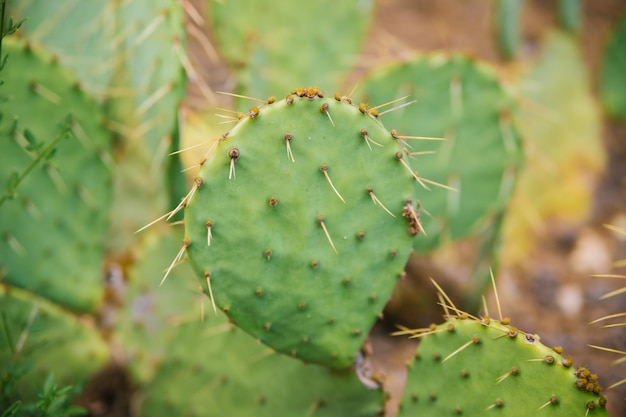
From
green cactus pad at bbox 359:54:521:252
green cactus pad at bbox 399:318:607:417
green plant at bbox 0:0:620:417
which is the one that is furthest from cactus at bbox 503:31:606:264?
green cactus pad at bbox 399:318:607:417

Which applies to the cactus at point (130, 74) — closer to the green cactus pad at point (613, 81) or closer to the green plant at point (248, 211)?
the green plant at point (248, 211)

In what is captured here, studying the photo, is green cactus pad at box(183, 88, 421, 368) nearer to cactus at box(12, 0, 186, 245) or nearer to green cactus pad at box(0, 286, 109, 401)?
cactus at box(12, 0, 186, 245)

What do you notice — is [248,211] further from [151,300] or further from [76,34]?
[76,34]

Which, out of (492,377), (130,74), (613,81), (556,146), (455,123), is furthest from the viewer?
(613,81)

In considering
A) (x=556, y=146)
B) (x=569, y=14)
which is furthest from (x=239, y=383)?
(x=569, y=14)

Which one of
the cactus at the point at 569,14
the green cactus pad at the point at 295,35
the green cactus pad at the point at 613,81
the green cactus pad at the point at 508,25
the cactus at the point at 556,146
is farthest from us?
the green cactus pad at the point at 613,81

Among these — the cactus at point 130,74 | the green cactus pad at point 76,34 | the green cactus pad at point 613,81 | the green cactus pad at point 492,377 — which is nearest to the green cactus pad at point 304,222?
the green cactus pad at point 492,377

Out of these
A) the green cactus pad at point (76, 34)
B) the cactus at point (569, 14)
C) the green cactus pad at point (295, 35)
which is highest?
the green cactus pad at point (76, 34)
